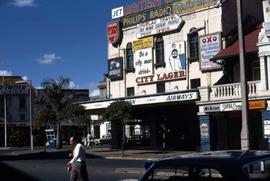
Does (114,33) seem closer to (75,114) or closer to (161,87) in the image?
(161,87)

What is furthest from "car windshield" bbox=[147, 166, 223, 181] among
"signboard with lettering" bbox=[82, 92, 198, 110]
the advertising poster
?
the advertising poster

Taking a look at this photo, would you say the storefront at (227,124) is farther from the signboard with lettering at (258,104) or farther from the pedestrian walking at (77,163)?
the pedestrian walking at (77,163)

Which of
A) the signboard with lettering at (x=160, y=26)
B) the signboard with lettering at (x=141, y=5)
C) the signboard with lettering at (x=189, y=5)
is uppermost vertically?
the signboard with lettering at (x=141, y=5)

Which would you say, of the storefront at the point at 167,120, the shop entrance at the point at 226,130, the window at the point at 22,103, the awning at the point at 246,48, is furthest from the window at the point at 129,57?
the window at the point at 22,103

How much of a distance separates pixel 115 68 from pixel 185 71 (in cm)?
848

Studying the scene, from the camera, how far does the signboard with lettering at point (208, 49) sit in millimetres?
38625

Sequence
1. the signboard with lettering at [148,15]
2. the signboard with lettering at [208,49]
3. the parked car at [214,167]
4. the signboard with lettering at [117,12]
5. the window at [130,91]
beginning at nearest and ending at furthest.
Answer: the parked car at [214,167] → the signboard with lettering at [208,49] → the signboard with lettering at [148,15] → the signboard with lettering at [117,12] → the window at [130,91]

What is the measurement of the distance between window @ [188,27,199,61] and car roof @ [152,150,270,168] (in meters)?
34.7

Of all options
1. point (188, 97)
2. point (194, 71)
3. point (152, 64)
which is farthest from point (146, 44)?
point (188, 97)

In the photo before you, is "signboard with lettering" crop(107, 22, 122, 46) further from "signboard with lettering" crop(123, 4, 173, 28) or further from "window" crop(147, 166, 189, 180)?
"window" crop(147, 166, 189, 180)

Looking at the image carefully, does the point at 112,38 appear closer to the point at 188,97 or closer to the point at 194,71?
the point at 194,71

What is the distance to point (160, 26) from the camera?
4291 cm

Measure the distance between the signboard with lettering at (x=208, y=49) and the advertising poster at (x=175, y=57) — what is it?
2137mm

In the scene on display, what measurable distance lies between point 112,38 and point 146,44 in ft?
14.5
